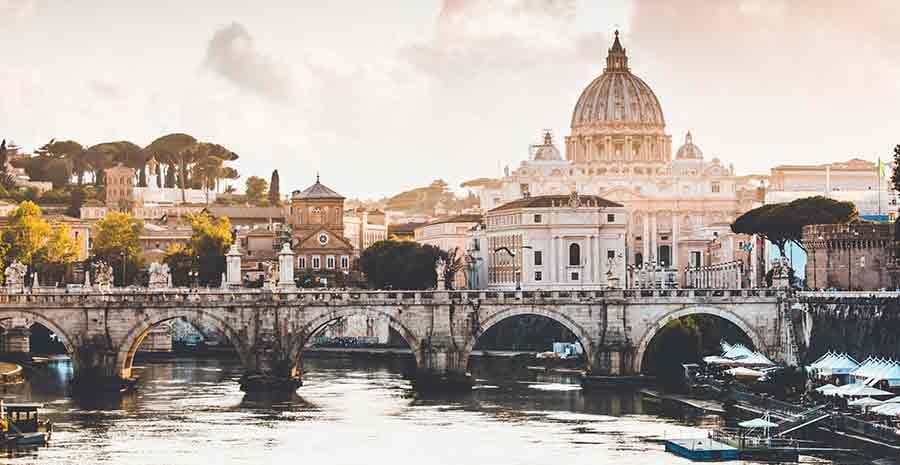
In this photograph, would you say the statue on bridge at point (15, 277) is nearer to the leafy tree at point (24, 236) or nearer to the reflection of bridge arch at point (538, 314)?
the reflection of bridge arch at point (538, 314)

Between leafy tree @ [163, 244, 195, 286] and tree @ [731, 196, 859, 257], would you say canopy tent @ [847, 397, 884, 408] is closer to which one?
tree @ [731, 196, 859, 257]

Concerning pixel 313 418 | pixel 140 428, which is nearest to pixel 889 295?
pixel 313 418

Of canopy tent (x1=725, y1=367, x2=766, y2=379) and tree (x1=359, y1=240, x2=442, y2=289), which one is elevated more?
tree (x1=359, y1=240, x2=442, y2=289)

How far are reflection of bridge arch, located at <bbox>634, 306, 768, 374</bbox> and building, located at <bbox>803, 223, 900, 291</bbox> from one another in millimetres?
9508

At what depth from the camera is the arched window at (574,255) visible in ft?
535

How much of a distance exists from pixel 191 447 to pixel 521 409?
1722 centimetres

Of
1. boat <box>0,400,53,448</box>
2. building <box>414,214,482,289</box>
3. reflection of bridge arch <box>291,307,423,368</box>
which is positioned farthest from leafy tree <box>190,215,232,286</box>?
boat <box>0,400,53,448</box>

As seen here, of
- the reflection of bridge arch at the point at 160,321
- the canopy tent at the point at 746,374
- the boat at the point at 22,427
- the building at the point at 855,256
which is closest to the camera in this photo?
the boat at the point at 22,427

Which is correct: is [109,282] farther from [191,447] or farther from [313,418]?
[191,447]

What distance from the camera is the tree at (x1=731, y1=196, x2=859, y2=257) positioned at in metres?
128

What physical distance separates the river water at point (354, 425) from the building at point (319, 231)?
7026 centimetres

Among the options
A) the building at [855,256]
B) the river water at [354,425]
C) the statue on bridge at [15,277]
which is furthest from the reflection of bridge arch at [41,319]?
the building at [855,256]

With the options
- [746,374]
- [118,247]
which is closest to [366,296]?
[746,374]

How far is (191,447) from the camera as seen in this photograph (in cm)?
7825
